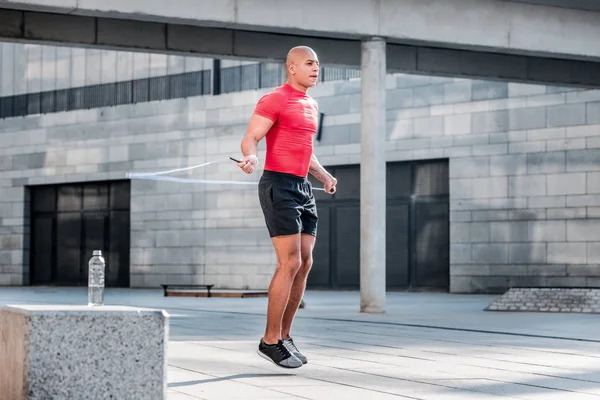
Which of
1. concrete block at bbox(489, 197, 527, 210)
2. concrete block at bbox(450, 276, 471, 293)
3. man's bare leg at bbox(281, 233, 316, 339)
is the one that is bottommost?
concrete block at bbox(450, 276, 471, 293)

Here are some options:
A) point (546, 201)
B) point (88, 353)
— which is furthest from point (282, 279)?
point (546, 201)

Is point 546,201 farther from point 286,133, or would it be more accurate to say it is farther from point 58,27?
point 286,133

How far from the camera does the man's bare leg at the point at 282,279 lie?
26.0 ft

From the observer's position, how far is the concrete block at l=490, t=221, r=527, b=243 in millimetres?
26875

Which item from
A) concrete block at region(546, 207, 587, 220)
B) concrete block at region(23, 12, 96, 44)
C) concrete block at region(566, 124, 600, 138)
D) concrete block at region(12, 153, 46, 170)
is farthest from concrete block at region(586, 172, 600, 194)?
concrete block at region(12, 153, 46, 170)

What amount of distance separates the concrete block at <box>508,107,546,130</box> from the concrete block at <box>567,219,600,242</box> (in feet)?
8.34

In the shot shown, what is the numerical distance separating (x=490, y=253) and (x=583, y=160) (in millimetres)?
3308

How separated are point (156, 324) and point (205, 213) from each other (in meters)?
28.4

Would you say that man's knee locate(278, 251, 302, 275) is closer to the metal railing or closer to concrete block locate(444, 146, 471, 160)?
concrete block locate(444, 146, 471, 160)

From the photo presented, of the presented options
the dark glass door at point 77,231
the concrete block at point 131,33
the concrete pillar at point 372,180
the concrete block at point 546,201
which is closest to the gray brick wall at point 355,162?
the concrete block at point 546,201

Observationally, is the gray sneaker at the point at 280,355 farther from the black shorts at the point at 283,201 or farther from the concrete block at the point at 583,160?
the concrete block at the point at 583,160

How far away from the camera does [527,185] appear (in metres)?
26.9

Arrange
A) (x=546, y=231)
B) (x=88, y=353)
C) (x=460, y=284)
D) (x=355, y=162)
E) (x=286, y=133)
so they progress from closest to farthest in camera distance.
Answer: (x=88, y=353), (x=286, y=133), (x=546, y=231), (x=460, y=284), (x=355, y=162)

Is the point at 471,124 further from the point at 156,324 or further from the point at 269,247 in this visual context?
the point at 156,324
